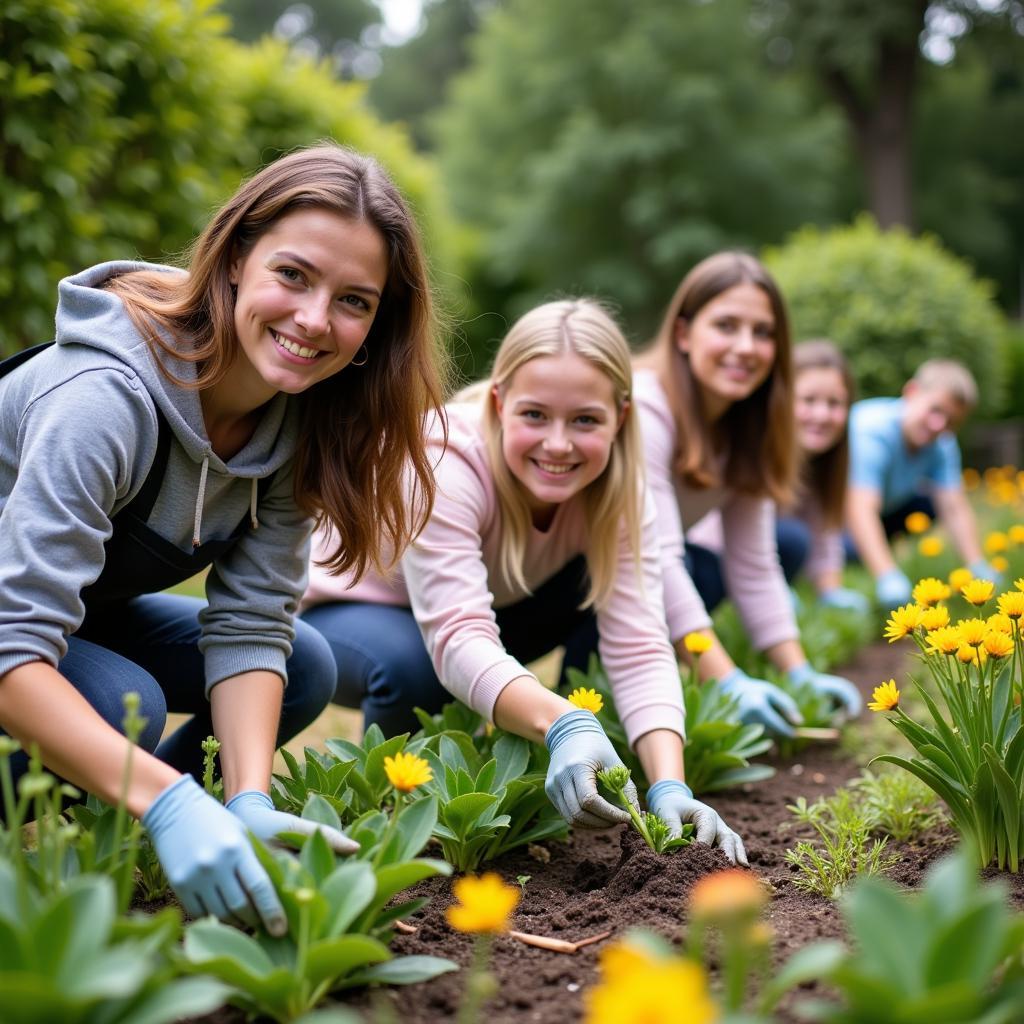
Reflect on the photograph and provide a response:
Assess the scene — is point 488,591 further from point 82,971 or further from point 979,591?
point 82,971

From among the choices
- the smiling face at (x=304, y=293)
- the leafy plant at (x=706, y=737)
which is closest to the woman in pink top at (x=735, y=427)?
the leafy plant at (x=706, y=737)

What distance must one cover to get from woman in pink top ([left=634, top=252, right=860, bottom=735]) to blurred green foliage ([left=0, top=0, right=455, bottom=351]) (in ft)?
3.56

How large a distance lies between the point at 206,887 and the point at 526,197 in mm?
17403

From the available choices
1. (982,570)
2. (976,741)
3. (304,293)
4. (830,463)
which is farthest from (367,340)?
(982,570)

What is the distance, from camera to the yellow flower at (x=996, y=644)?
6.14 feet

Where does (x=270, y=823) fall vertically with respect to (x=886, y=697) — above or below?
below

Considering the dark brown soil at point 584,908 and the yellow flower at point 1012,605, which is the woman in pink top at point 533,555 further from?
the yellow flower at point 1012,605

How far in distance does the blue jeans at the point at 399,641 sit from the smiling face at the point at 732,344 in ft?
2.73

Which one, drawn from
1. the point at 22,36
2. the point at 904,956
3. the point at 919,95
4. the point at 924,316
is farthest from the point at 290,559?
the point at 919,95

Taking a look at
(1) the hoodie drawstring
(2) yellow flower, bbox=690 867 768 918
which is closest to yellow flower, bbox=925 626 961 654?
(2) yellow flower, bbox=690 867 768 918

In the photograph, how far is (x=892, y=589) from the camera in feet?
14.5

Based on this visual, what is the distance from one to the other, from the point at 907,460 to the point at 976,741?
3582 mm

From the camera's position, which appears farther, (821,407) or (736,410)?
(821,407)

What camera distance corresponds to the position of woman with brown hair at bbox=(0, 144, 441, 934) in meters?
1.53
